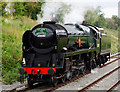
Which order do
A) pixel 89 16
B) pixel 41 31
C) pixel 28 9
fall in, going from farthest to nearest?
1. pixel 89 16
2. pixel 28 9
3. pixel 41 31

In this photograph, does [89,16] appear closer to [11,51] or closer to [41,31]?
[11,51]

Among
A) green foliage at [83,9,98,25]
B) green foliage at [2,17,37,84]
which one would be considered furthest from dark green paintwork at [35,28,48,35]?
green foliage at [83,9,98,25]

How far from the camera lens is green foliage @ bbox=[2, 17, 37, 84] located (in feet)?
36.2

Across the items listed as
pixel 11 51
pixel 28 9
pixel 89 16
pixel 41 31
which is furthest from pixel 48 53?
pixel 89 16

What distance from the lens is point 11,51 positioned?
1303cm

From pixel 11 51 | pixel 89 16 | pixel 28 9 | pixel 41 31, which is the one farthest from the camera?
pixel 89 16

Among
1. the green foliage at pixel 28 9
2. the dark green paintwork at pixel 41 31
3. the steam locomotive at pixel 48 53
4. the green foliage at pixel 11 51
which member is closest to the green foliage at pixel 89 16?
the green foliage at pixel 28 9

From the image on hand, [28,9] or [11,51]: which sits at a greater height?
[28,9]

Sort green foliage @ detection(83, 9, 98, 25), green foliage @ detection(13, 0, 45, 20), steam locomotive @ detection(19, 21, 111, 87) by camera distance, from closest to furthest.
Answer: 1. steam locomotive @ detection(19, 21, 111, 87)
2. green foliage @ detection(83, 9, 98, 25)
3. green foliage @ detection(13, 0, 45, 20)

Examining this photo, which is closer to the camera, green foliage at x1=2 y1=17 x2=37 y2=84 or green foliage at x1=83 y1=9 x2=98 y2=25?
green foliage at x1=2 y1=17 x2=37 y2=84

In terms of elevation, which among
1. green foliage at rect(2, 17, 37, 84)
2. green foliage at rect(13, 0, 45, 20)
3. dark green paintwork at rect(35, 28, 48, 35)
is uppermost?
green foliage at rect(13, 0, 45, 20)

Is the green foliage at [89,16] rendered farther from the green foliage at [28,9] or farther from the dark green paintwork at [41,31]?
the dark green paintwork at [41,31]

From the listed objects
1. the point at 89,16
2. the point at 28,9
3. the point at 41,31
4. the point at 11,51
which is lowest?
the point at 11,51

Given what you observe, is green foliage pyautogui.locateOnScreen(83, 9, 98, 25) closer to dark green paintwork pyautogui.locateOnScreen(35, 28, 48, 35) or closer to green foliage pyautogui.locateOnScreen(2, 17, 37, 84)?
green foliage pyautogui.locateOnScreen(2, 17, 37, 84)
